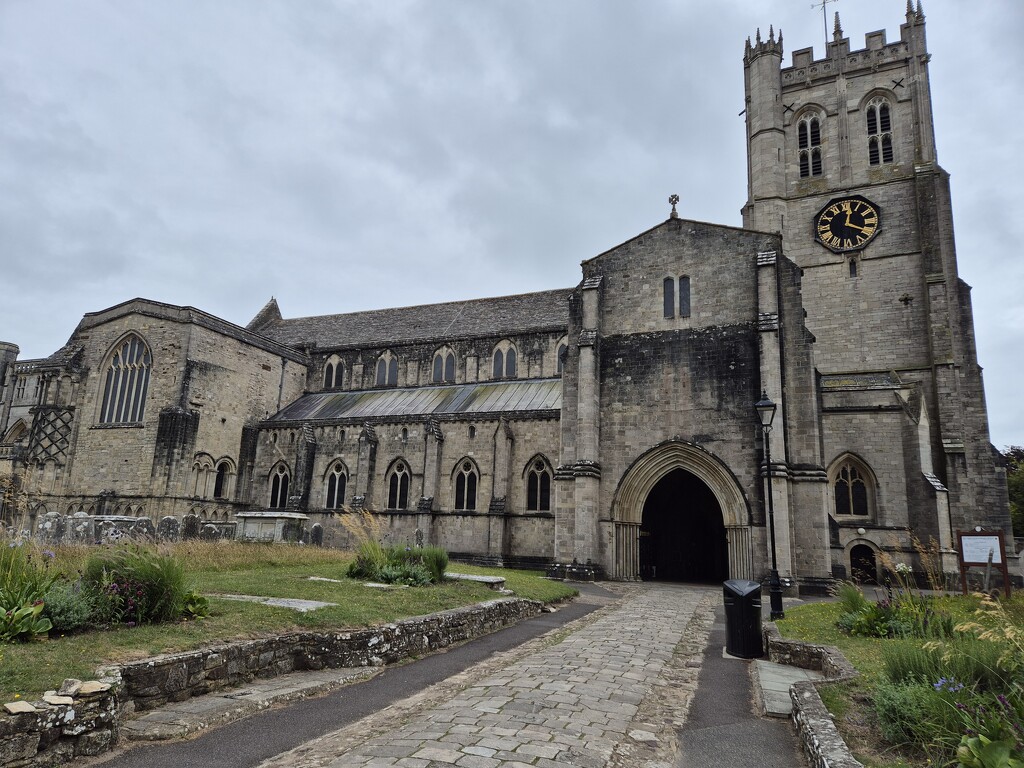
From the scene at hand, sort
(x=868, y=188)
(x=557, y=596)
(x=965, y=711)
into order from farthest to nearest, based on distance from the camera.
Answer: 1. (x=868, y=188)
2. (x=557, y=596)
3. (x=965, y=711)

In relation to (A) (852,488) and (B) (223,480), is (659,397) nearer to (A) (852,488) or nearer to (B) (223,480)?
(A) (852,488)

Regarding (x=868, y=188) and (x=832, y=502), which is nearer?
(x=832, y=502)

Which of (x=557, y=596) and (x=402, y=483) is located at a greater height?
(x=402, y=483)

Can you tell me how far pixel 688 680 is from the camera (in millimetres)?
9234

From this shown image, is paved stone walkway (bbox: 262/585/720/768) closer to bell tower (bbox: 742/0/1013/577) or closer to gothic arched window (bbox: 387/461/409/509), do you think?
gothic arched window (bbox: 387/461/409/509)

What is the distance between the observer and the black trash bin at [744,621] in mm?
11039

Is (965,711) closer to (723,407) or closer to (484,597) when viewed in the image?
(484,597)

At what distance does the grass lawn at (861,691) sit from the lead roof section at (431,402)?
18464mm

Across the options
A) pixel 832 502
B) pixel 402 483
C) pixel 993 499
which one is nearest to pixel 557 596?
pixel 402 483

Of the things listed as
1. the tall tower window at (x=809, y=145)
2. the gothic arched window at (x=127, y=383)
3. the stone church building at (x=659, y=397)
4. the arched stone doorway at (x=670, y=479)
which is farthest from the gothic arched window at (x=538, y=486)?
the tall tower window at (x=809, y=145)

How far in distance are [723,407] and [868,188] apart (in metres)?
17.9

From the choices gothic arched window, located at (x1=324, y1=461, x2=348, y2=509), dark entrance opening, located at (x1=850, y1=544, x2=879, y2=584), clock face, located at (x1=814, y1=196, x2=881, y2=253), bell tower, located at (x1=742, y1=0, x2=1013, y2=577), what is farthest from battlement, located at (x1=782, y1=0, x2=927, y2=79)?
gothic arched window, located at (x1=324, y1=461, x2=348, y2=509)

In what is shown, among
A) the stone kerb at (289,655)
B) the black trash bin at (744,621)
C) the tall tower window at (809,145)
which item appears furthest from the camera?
the tall tower window at (809,145)

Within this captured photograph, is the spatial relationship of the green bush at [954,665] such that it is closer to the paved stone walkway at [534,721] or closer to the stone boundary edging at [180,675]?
the paved stone walkway at [534,721]
